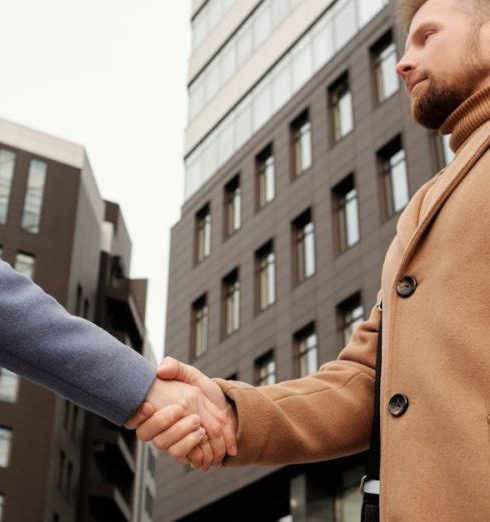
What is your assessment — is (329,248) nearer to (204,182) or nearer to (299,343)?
(299,343)

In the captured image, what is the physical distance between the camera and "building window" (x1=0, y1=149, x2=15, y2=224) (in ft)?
174

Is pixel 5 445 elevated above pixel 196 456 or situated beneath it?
elevated above

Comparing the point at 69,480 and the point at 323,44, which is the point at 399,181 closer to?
the point at 323,44

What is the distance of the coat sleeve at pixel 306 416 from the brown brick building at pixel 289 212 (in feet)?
65.2

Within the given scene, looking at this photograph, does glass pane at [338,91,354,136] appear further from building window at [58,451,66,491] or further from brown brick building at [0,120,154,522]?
building window at [58,451,66,491]

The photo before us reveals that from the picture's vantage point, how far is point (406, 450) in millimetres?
2453

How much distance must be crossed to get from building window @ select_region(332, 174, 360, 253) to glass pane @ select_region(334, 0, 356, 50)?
5.02 metres

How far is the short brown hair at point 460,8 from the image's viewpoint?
3287mm

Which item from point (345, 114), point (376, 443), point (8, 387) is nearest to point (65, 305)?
point (8, 387)

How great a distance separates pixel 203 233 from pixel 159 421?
105 feet

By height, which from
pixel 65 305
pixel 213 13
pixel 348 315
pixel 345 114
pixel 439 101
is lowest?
pixel 439 101

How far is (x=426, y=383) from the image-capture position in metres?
2.50

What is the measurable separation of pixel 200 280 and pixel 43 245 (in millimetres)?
22552

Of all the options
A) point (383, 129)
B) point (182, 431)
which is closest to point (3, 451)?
point (383, 129)
